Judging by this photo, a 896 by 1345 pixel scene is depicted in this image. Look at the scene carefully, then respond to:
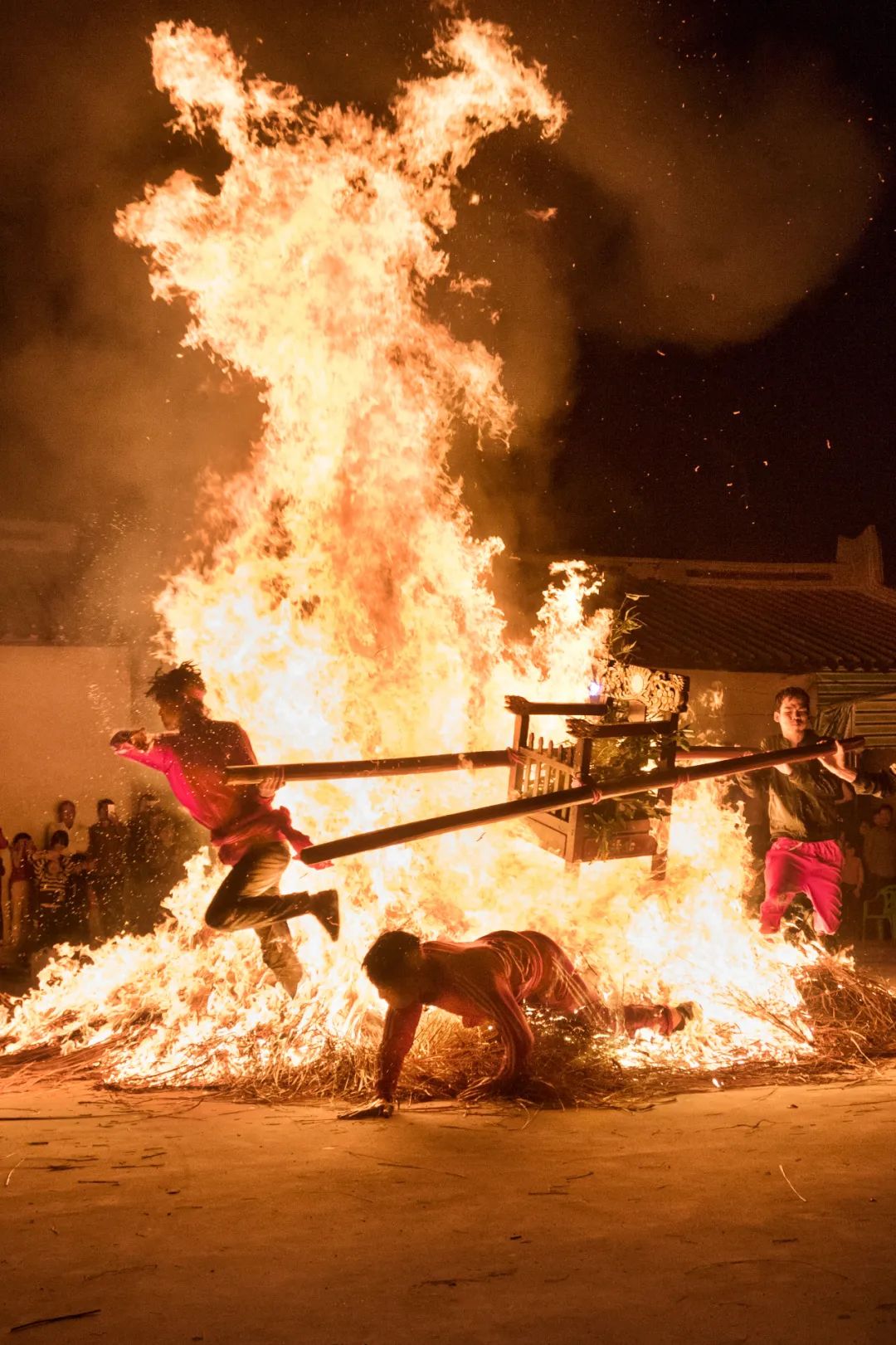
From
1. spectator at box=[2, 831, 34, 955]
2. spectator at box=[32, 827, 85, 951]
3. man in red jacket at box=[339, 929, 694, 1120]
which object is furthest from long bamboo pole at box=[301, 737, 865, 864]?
spectator at box=[2, 831, 34, 955]

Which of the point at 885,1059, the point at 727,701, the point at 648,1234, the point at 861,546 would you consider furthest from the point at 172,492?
the point at 648,1234

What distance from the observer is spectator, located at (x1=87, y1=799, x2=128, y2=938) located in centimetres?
934

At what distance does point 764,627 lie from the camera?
11.9 m

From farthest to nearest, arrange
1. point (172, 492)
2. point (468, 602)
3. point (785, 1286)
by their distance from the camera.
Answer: point (172, 492) < point (468, 602) < point (785, 1286)

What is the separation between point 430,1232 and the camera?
3404 millimetres

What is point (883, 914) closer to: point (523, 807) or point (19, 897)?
point (523, 807)

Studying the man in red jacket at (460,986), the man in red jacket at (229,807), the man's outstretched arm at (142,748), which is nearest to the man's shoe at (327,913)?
the man in red jacket at (229,807)

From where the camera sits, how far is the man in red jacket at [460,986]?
4.74 metres

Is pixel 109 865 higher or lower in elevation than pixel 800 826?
lower

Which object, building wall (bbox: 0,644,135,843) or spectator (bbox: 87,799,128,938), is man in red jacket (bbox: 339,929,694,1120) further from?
building wall (bbox: 0,644,135,843)

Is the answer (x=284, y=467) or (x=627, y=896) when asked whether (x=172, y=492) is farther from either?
(x=627, y=896)

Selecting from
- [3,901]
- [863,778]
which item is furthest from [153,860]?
[863,778]

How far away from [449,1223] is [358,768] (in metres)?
2.13

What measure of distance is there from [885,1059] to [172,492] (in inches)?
374
